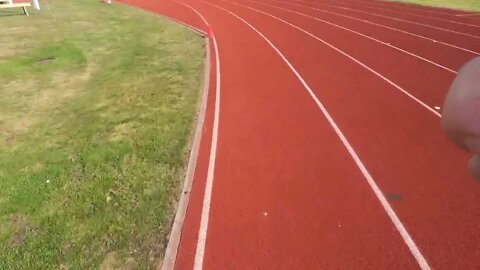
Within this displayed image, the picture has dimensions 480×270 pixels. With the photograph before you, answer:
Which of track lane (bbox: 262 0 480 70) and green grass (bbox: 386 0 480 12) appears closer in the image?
track lane (bbox: 262 0 480 70)

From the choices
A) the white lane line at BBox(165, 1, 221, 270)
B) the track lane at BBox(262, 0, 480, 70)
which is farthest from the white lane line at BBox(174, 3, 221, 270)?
the track lane at BBox(262, 0, 480, 70)

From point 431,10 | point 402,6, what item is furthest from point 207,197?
point 402,6

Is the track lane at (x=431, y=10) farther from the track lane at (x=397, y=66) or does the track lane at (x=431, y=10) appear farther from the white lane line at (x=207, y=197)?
the white lane line at (x=207, y=197)

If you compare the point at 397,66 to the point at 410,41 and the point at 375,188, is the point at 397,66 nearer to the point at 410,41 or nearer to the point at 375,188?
the point at 410,41

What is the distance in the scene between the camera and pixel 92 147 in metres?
8.46

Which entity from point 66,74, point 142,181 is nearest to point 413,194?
point 142,181

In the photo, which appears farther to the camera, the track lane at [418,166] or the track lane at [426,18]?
the track lane at [426,18]

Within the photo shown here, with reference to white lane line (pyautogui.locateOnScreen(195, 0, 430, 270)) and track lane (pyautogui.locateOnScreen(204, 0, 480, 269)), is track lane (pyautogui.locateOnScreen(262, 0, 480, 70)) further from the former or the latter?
white lane line (pyautogui.locateOnScreen(195, 0, 430, 270))

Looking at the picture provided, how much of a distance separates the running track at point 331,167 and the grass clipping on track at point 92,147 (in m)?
0.69

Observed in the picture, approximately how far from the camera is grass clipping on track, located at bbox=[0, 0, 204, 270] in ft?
18.9

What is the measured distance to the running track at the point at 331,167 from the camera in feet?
18.6

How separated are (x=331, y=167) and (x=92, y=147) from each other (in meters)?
4.84

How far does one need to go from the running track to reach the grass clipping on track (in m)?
0.69

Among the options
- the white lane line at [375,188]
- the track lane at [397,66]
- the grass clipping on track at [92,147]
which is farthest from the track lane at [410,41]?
the grass clipping on track at [92,147]
